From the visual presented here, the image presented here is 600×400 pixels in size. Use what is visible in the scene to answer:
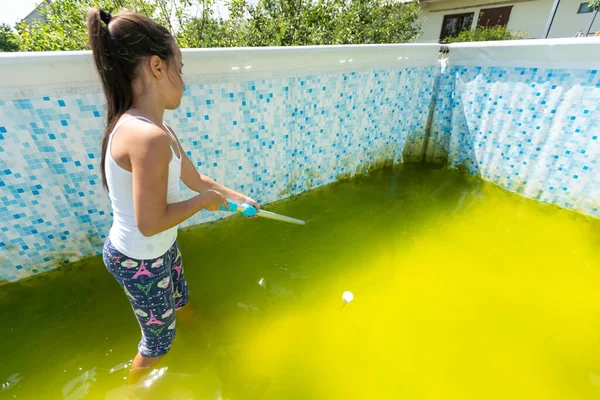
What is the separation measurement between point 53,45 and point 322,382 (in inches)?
190

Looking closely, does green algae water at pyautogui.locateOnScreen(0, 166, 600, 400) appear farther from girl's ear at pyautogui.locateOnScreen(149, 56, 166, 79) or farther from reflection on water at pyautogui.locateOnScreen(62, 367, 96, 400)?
girl's ear at pyautogui.locateOnScreen(149, 56, 166, 79)

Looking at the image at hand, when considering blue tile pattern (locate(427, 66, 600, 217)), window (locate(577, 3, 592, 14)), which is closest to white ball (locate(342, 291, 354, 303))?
blue tile pattern (locate(427, 66, 600, 217))

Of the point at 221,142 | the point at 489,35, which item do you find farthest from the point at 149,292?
the point at 489,35

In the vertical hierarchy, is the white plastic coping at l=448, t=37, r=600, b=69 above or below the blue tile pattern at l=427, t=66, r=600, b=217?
above

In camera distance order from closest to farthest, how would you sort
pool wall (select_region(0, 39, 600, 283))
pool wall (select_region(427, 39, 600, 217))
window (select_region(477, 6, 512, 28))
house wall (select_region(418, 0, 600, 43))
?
pool wall (select_region(0, 39, 600, 283)) < pool wall (select_region(427, 39, 600, 217)) < house wall (select_region(418, 0, 600, 43)) < window (select_region(477, 6, 512, 28))

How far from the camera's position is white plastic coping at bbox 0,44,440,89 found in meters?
1.71

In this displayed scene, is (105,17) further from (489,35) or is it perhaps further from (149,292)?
(489,35)

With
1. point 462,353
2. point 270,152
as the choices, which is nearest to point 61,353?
point 270,152

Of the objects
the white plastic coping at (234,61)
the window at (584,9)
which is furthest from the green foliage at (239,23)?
the window at (584,9)

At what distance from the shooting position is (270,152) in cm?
295

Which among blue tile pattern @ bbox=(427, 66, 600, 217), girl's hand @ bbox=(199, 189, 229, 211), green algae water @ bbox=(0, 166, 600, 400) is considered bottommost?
green algae water @ bbox=(0, 166, 600, 400)

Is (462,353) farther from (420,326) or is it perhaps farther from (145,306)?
(145,306)

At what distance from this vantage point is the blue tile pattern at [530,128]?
2.78m

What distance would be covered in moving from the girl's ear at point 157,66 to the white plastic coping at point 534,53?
3.34 meters
